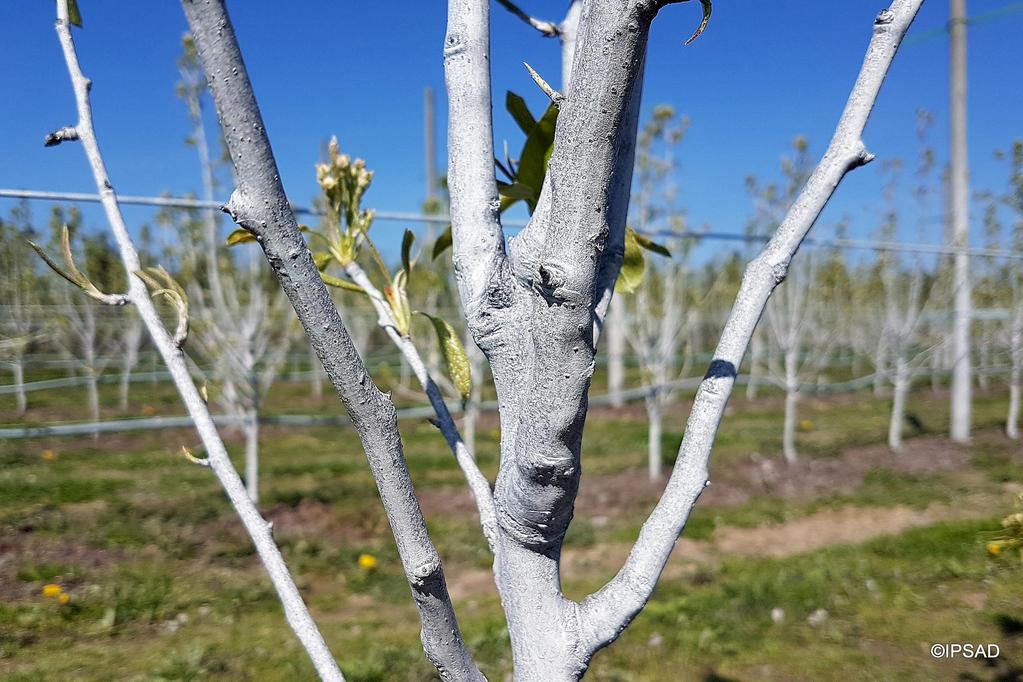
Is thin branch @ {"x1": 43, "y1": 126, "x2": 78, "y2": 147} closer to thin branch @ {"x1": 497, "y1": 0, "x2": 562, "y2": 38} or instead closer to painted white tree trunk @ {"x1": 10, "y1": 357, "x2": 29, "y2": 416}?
thin branch @ {"x1": 497, "y1": 0, "x2": 562, "y2": 38}

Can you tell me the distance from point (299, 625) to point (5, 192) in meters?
1.82

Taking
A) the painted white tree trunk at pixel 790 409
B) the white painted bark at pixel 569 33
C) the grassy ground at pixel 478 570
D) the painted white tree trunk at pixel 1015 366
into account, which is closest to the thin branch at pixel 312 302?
the white painted bark at pixel 569 33

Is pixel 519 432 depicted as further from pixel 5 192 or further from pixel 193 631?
pixel 193 631

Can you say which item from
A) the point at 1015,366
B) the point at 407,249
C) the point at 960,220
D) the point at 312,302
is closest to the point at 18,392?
the point at 407,249

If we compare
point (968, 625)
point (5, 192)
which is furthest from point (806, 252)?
point (5, 192)

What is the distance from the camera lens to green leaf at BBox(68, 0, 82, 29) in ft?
2.99

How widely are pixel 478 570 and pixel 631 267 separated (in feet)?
11.3

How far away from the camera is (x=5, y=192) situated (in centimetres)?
199

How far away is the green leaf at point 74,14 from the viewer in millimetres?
913

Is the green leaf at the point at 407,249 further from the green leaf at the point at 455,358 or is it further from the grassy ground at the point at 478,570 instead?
the grassy ground at the point at 478,570

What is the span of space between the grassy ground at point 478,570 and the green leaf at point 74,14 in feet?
7.69

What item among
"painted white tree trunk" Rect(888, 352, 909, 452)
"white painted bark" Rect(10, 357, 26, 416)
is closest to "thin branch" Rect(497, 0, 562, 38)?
"white painted bark" Rect(10, 357, 26, 416)

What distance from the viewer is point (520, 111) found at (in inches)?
41.3

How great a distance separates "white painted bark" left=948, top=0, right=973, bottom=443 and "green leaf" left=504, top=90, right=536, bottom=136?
7895 mm
